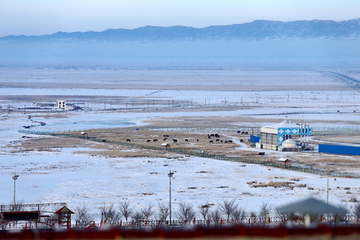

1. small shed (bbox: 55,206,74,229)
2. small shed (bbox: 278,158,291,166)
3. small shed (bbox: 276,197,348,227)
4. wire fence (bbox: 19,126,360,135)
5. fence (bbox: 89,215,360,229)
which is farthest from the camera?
wire fence (bbox: 19,126,360,135)

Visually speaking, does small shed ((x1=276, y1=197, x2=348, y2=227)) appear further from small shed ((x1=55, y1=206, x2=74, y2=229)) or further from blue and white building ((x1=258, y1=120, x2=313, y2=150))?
blue and white building ((x1=258, y1=120, x2=313, y2=150))

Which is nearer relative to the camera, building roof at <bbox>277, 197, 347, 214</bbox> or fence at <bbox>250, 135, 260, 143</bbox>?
building roof at <bbox>277, 197, 347, 214</bbox>

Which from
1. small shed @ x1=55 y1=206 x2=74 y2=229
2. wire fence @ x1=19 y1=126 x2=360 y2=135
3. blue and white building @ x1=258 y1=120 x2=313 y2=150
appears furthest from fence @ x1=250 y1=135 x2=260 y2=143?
small shed @ x1=55 y1=206 x2=74 y2=229

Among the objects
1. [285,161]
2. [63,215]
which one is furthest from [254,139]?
[63,215]

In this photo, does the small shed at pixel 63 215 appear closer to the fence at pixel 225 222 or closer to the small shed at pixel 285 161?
the fence at pixel 225 222

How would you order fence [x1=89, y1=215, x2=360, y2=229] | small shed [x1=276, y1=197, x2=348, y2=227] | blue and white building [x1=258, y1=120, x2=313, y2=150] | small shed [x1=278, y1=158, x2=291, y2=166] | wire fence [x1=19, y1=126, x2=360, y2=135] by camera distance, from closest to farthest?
small shed [x1=276, y1=197, x2=348, y2=227]
fence [x1=89, y1=215, x2=360, y2=229]
small shed [x1=278, y1=158, x2=291, y2=166]
blue and white building [x1=258, y1=120, x2=313, y2=150]
wire fence [x1=19, y1=126, x2=360, y2=135]

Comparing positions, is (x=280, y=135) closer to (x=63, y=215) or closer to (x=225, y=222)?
(x=225, y=222)

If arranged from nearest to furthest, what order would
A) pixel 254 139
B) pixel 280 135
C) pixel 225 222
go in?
pixel 225 222
pixel 280 135
pixel 254 139

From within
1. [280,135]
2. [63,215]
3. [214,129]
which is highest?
[280,135]

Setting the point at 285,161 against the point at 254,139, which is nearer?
the point at 285,161

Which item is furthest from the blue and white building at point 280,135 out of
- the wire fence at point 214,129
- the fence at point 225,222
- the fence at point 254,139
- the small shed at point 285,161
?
the fence at point 225,222

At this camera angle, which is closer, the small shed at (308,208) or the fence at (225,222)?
the small shed at (308,208)

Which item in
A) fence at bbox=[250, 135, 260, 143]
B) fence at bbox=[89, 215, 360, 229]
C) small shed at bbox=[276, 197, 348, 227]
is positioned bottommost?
fence at bbox=[89, 215, 360, 229]

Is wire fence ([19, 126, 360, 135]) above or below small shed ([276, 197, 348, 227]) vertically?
below
